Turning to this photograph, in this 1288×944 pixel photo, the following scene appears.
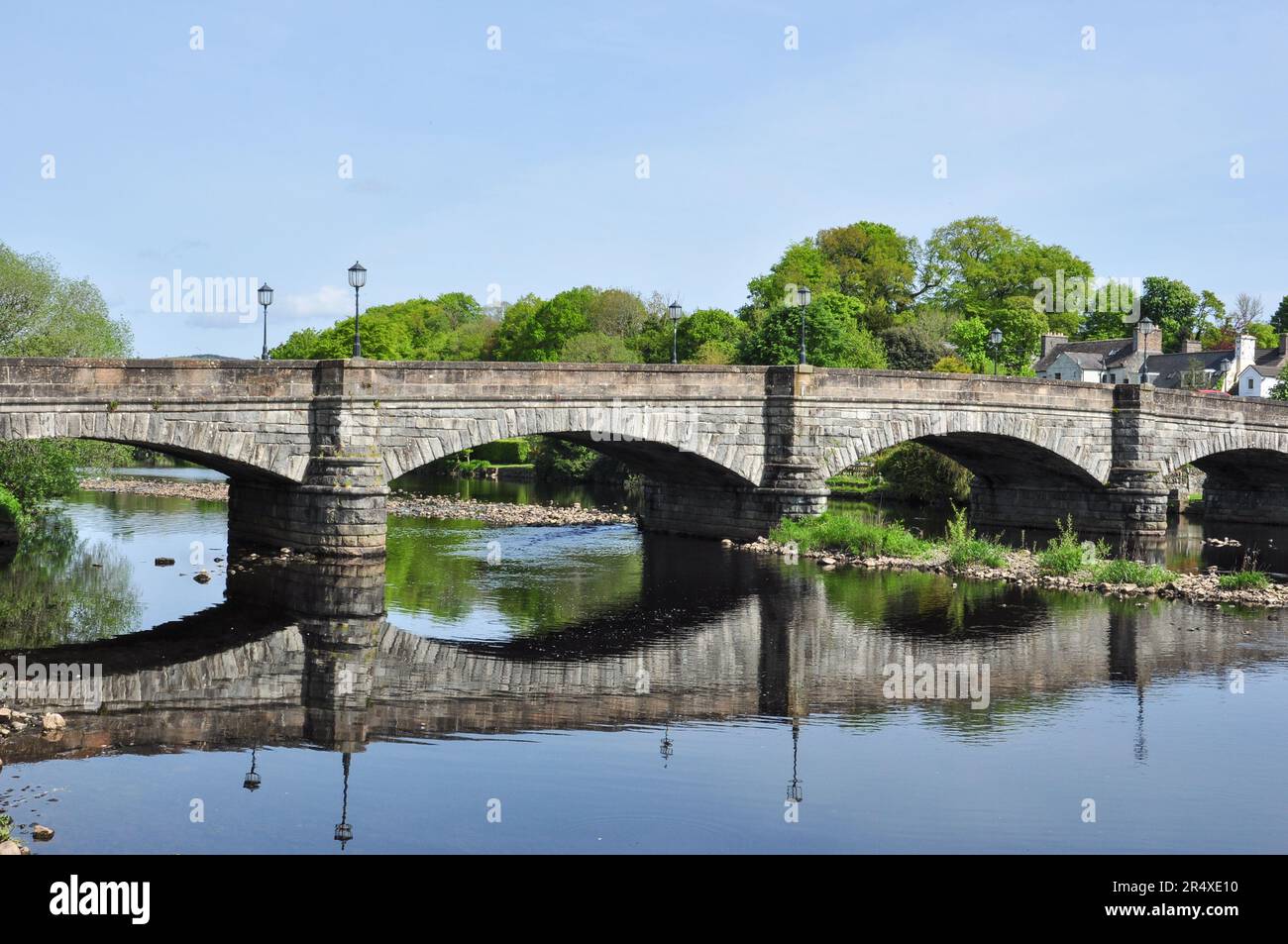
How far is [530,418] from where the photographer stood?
29.2 meters

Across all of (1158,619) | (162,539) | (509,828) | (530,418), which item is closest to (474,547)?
(530,418)

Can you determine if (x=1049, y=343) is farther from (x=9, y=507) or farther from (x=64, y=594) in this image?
(x=64, y=594)

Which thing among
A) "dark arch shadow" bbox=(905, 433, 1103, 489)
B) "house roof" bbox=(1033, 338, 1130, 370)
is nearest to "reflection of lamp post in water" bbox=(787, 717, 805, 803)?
"dark arch shadow" bbox=(905, 433, 1103, 489)

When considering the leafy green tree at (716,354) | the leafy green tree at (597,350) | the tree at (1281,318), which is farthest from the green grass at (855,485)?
the tree at (1281,318)

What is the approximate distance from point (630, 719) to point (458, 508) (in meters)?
32.7

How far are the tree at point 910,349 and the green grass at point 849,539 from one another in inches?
1607

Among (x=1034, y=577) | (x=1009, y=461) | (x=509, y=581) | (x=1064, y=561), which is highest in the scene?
(x=1009, y=461)

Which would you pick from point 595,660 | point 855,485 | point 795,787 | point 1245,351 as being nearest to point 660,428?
point 595,660

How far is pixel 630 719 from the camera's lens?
47.2 feet

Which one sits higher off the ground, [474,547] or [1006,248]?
[1006,248]

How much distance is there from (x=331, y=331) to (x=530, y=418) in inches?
2633

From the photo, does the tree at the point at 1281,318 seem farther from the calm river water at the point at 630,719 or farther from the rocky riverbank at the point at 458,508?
the calm river water at the point at 630,719

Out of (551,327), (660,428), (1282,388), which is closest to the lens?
(660,428)
